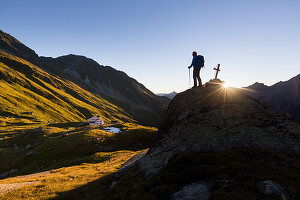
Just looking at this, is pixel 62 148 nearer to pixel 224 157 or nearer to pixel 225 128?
pixel 225 128

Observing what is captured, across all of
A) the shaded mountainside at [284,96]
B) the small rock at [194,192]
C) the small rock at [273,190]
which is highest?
the shaded mountainside at [284,96]

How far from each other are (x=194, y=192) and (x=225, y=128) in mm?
8365

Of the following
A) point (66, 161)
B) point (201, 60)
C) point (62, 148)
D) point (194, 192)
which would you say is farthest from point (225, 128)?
point (62, 148)

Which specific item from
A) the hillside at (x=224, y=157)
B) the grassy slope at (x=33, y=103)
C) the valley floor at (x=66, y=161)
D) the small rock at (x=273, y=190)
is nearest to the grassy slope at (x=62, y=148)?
the valley floor at (x=66, y=161)

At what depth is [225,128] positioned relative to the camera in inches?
620

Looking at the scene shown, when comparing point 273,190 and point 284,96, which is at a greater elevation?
point 284,96

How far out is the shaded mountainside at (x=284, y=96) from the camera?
144 meters

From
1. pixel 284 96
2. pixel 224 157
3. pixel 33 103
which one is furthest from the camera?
pixel 284 96

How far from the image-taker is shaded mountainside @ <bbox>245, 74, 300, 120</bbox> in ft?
472

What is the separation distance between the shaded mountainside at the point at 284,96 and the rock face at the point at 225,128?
158 metres

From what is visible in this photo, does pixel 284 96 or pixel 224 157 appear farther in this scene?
pixel 284 96

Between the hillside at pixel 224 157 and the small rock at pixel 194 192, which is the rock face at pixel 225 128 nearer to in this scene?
the hillside at pixel 224 157

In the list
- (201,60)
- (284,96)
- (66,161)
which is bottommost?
(66,161)

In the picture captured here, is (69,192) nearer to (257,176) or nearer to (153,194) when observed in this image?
(153,194)
